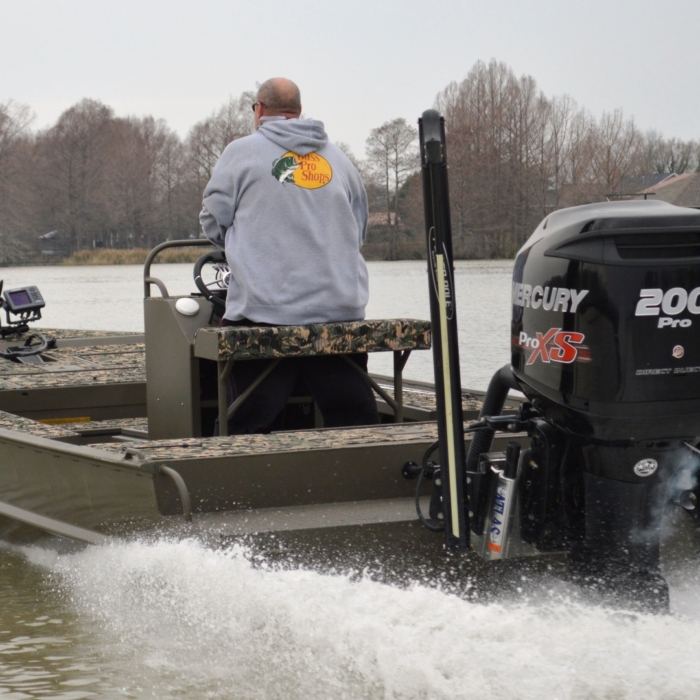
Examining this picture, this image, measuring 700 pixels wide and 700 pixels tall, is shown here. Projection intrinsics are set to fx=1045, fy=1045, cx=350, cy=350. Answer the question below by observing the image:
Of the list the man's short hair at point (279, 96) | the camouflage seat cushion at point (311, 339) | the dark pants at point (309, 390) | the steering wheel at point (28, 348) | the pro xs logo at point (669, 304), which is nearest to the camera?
the pro xs logo at point (669, 304)

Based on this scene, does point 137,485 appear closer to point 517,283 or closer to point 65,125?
point 517,283

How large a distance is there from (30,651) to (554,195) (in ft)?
80.7

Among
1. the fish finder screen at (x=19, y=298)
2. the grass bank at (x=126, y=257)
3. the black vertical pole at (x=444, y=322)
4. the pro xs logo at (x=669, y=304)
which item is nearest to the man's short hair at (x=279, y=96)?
the black vertical pole at (x=444, y=322)

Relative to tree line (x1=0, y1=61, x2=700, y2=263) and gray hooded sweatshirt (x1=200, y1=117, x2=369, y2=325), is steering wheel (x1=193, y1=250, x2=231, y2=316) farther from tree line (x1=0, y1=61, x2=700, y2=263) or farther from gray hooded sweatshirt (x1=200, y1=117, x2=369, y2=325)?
tree line (x1=0, y1=61, x2=700, y2=263)

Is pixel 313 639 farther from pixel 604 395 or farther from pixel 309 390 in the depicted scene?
pixel 309 390

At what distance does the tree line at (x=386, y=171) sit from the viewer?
26.1 m

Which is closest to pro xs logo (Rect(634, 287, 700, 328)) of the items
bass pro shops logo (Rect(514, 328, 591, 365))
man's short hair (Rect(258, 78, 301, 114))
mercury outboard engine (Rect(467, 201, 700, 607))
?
mercury outboard engine (Rect(467, 201, 700, 607))

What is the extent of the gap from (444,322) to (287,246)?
1247 mm

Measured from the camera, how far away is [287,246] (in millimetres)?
3549

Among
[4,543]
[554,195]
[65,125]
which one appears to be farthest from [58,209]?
[4,543]

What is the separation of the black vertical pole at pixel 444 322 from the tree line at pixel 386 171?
10.3 metres

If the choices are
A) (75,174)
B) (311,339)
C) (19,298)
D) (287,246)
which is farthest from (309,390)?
(75,174)

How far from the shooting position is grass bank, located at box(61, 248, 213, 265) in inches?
1153

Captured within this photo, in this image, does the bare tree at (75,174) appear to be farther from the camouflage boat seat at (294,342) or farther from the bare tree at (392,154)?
the camouflage boat seat at (294,342)
